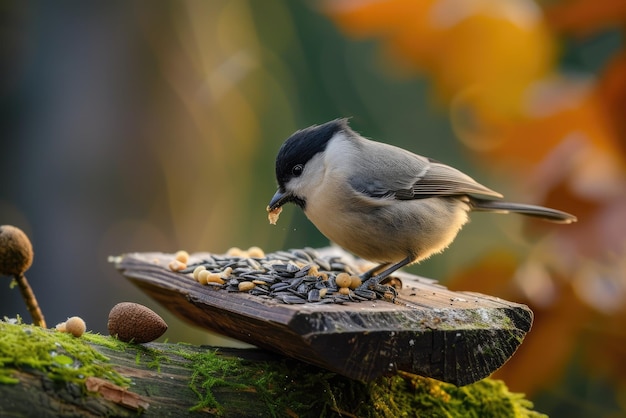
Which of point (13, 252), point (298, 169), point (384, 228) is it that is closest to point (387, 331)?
point (384, 228)

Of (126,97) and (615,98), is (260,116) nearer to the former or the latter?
(126,97)

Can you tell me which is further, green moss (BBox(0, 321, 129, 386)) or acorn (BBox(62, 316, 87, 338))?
acorn (BBox(62, 316, 87, 338))

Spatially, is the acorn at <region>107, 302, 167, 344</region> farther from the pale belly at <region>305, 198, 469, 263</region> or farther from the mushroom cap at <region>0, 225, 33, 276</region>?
the pale belly at <region>305, 198, 469, 263</region>

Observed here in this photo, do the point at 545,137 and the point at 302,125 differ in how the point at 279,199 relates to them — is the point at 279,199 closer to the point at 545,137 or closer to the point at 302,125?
the point at 545,137

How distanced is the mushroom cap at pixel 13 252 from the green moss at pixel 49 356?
15.6 inches

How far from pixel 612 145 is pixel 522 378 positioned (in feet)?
3.03

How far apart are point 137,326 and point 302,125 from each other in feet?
13.1

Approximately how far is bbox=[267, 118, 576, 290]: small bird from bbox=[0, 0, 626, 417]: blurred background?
11.0 inches

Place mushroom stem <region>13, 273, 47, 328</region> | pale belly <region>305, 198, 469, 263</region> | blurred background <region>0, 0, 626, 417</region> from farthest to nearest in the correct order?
blurred background <region>0, 0, 626, 417</region> < pale belly <region>305, 198, 469, 263</region> < mushroom stem <region>13, 273, 47, 328</region>

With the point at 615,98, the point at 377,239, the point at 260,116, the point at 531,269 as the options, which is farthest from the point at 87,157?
the point at 615,98

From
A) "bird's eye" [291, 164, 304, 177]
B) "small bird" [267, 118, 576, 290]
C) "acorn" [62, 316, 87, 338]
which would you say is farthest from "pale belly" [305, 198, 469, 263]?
"acorn" [62, 316, 87, 338]

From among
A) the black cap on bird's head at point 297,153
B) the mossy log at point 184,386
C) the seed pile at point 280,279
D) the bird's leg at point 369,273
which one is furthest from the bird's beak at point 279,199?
the mossy log at point 184,386

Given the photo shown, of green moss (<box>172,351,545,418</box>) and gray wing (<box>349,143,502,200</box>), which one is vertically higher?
gray wing (<box>349,143,502,200</box>)

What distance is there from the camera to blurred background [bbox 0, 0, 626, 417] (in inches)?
102
